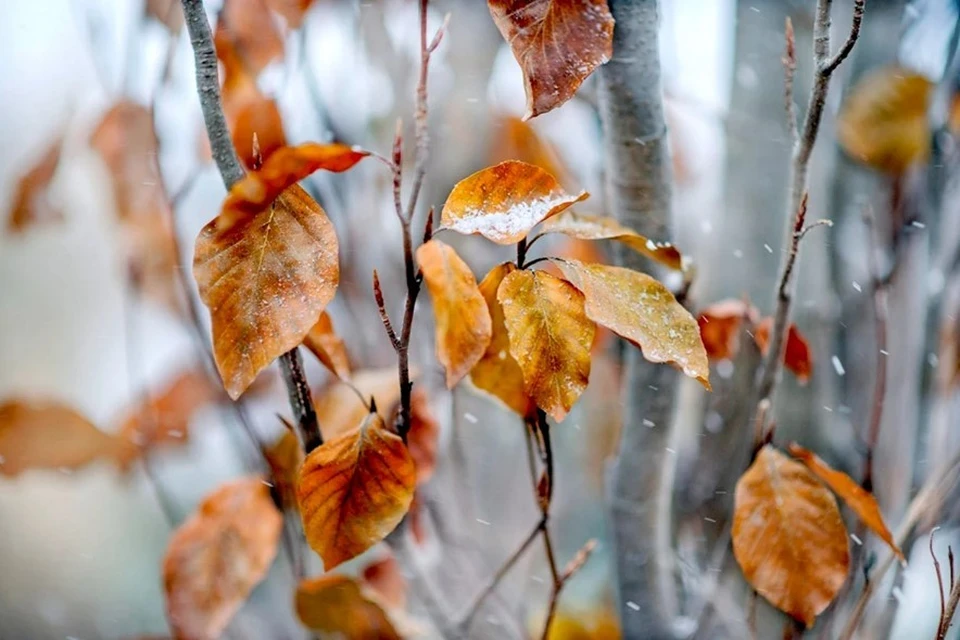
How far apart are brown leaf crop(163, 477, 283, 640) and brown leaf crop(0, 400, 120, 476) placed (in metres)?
0.24

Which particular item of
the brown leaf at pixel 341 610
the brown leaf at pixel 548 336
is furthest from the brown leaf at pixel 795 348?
the brown leaf at pixel 341 610

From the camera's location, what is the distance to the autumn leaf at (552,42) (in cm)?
30

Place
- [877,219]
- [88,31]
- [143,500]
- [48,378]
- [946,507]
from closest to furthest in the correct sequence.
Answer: [946,507]
[88,31]
[877,219]
[143,500]
[48,378]

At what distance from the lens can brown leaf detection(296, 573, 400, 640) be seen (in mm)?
474

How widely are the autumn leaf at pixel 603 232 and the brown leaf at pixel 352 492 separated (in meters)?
0.14

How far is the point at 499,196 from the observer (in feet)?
1.03

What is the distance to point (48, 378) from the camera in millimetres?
2801

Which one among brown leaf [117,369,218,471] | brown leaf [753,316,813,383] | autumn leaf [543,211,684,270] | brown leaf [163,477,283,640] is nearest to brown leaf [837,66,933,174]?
brown leaf [753,316,813,383]

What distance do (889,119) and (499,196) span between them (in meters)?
0.61

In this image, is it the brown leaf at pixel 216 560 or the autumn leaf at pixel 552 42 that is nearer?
the autumn leaf at pixel 552 42

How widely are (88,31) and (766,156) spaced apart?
0.77m

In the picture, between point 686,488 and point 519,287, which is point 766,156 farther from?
point 519,287

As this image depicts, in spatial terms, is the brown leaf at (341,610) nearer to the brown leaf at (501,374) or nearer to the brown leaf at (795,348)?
the brown leaf at (501,374)

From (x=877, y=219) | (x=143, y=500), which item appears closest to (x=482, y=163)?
(x=877, y=219)
